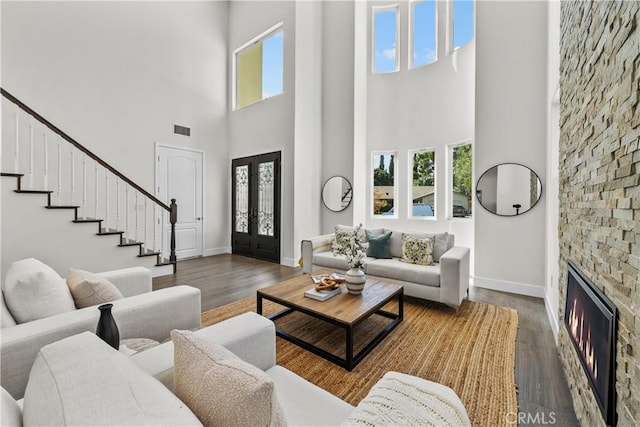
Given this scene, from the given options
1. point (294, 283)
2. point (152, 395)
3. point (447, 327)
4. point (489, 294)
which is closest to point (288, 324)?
point (294, 283)

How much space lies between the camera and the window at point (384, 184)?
231 inches

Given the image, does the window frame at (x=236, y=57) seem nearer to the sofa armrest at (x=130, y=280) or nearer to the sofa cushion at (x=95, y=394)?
the sofa armrest at (x=130, y=280)

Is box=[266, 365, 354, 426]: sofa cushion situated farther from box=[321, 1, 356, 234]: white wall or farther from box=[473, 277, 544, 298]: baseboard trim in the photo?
box=[321, 1, 356, 234]: white wall

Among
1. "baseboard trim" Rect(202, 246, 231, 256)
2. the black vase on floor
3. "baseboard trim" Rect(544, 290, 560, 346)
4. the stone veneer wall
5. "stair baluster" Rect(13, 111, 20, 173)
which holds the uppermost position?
"stair baluster" Rect(13, 111, 20, 173)

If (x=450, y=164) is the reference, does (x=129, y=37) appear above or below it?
above

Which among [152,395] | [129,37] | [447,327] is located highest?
[129,37]

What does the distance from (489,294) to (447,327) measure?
53.5 inches

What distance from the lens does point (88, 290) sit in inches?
72.2

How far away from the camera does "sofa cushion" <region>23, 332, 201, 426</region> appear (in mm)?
618

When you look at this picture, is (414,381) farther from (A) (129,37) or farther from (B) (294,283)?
(A) (129,37)

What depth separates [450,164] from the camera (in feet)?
17.1

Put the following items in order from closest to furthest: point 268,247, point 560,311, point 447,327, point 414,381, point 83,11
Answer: point 414,381
point 560,311
point 447,327
point 83,11
point 268,247

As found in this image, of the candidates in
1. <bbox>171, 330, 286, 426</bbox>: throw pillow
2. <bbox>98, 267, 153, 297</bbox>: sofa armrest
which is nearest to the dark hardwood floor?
<bbox>98, 267, 153, 297</bbox>: sofa armrest

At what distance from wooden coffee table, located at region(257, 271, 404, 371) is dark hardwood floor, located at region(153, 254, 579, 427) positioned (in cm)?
98
